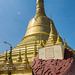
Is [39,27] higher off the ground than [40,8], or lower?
lower

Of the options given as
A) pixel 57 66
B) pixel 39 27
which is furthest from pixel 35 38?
pixel 57 66

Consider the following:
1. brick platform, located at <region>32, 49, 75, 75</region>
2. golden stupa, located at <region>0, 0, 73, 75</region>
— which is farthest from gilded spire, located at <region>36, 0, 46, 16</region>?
brick platform, located at <region>32, 49, 75, 75</region>

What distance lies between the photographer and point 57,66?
6.76 metres

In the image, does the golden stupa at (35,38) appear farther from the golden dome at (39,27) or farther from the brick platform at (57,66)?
the brick platform at (57,66)

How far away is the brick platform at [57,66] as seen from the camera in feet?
20.7

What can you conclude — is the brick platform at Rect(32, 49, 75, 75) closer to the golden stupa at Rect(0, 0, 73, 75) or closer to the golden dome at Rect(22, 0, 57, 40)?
the golden stupa at Rect(0, 0, 73, 75)

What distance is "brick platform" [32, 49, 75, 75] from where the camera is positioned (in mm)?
6319

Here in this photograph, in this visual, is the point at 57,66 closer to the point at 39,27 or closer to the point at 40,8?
the point at 39,27

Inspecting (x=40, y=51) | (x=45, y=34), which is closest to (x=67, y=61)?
(x=40, y=51)

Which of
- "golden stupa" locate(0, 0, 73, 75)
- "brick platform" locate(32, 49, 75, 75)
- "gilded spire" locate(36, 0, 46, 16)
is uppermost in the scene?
"gilded spire" locate(36, 0, 46, 16)

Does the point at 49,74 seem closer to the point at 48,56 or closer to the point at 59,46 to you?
the point at 48,56

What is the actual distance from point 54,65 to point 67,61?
102cm

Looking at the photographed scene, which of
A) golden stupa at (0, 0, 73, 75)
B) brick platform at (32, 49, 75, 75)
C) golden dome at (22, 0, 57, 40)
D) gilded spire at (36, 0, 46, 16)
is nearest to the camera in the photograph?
brick platform at (32, 49, 75, 75)

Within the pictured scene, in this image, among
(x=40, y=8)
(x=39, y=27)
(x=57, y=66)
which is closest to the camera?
(x=57, y=66)
